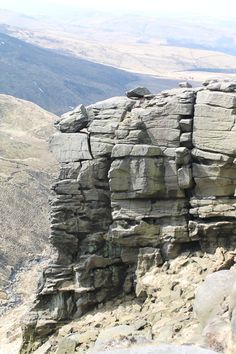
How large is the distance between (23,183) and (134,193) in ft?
289

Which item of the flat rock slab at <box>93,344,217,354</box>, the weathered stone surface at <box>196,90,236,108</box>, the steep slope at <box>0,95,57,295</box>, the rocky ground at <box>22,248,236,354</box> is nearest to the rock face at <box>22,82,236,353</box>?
the weathered stone surface at <box>196,90,236,108</box>

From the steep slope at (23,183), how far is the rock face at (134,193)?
44952mm

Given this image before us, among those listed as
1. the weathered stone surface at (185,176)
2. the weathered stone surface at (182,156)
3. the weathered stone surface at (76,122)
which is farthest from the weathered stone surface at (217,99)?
the weathered stone surface at (76,122)

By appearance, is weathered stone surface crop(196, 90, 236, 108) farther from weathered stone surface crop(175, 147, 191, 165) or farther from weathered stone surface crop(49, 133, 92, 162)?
weathered stone surface crop(49, 133, 92, 162)

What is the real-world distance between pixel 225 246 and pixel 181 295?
462 cm

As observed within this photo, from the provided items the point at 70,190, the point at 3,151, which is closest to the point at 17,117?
A: the point at 3,151

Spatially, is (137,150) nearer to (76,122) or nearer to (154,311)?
(76,122)

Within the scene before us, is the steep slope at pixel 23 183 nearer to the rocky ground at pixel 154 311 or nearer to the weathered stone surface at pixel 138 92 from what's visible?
the rocky ground at pixel 154 311

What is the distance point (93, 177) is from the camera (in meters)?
42.2

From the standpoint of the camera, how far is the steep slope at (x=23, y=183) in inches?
4018

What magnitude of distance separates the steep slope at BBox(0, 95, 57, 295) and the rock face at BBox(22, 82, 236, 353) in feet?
147

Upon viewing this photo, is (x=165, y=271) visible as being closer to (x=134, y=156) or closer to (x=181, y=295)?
(x=181, y=295)

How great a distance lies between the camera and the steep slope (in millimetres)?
102062

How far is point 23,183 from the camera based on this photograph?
127062mm
